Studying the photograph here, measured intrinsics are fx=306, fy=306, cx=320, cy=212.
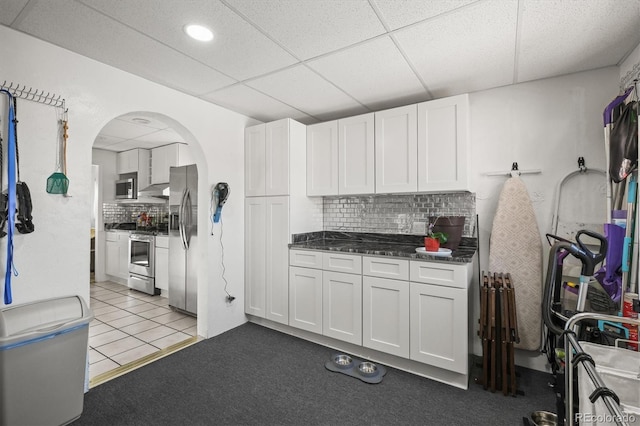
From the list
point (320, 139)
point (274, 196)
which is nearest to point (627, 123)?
point (320, 139)

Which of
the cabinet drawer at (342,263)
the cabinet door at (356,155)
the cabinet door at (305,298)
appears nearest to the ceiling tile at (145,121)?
the cabinet door at (356,155)

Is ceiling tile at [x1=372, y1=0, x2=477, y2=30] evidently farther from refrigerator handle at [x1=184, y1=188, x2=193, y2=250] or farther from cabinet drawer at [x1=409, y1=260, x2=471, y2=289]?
refrigerator handle at [x1=184, y1=188, x2=193, y2=250]

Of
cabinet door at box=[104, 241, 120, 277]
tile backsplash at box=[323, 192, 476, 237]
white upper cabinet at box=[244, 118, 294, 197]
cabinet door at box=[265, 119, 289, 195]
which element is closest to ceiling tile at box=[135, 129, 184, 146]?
white upper cabinet at box=[244, 118, 294, 197]

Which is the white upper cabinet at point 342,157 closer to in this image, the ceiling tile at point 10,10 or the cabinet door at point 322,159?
the cabinet door at point 322,159

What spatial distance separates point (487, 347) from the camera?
2344 millimetres

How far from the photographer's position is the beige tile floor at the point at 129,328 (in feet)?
9.19

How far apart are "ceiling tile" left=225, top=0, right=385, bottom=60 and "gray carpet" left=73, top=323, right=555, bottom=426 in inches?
97.5

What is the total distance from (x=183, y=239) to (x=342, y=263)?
2.17 meters

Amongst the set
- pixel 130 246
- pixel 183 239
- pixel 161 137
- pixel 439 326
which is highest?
pixel 161 137

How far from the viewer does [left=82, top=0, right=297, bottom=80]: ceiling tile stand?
170 centimetres

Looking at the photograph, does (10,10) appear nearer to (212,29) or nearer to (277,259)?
(212,29)

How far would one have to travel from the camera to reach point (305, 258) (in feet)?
10.3

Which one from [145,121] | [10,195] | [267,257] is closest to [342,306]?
[267,257]

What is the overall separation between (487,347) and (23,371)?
2.98m
